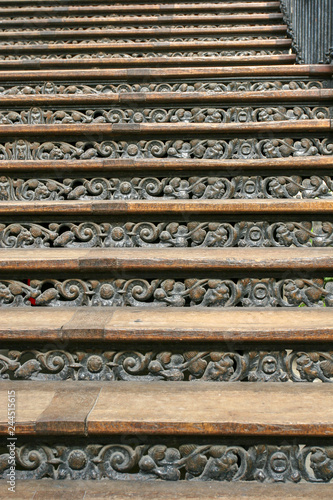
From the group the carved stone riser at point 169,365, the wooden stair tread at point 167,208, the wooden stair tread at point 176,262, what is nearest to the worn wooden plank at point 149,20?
the wooden stair tread at point 167,208

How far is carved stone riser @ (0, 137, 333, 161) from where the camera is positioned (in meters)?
1.87

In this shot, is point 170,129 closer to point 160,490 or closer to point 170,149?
point 170,149

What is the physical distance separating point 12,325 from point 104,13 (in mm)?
2902

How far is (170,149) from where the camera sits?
1925 mm

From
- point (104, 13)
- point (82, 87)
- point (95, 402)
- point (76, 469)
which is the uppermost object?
point (104, 13)

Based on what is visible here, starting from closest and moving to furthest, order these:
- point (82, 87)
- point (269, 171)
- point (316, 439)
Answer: point (316, 439) → point (269, 171) → point (82, 87)

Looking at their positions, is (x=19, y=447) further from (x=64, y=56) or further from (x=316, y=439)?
(x=64, y=56)

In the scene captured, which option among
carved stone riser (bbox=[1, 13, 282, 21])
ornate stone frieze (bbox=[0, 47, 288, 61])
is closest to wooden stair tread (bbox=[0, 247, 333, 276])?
ornate stone frieze (bbox=[0, 47, 288, 61])

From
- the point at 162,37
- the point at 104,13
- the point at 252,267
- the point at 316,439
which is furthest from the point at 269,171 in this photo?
the point at 104,13

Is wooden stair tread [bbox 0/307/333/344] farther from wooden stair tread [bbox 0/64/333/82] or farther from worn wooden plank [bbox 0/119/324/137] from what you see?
wooden stair tread [bbox 0/64/333/82]

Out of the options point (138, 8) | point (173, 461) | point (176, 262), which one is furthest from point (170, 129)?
point (138, 8)

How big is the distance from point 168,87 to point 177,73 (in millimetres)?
88

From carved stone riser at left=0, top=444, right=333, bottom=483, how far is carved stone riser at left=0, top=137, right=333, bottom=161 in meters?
1.24

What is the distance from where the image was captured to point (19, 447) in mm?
1146
